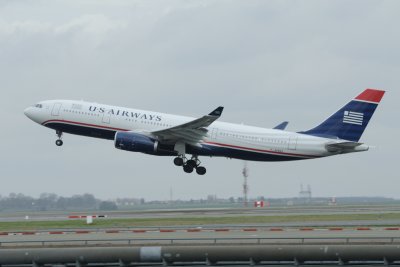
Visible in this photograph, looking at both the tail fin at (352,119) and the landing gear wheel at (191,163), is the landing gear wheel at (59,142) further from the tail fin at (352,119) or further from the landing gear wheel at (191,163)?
the tail fin at (352,119)

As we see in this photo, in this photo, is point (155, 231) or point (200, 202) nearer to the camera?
point (155, 231)

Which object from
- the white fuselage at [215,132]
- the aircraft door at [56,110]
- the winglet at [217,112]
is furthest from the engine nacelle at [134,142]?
the winglet at [217,112]

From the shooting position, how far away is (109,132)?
198 feet

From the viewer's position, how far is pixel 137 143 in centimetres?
5903

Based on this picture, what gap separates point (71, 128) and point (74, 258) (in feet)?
116

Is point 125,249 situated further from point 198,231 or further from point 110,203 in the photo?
point 110,203

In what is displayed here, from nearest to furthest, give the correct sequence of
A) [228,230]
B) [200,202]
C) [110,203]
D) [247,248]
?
[247,248] → [228,230] → [110,203] → [200,202]

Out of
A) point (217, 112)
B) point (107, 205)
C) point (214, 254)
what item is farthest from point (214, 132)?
point (107, 205)

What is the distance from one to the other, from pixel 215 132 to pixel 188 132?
7.27 feet

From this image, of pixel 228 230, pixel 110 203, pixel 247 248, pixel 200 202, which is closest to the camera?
pixel 247 248

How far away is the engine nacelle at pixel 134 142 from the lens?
192 ft

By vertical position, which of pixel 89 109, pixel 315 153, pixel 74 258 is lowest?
pixel 74 258

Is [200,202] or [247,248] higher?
[200,202]

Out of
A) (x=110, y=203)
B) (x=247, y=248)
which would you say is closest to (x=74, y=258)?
(x=247, y=248)
